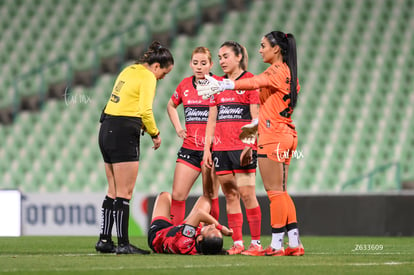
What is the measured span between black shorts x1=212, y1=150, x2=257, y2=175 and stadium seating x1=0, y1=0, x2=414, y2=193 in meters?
5.54

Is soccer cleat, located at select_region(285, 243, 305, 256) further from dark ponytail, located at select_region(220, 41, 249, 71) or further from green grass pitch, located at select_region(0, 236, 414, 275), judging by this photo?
dark ponytail, located at select_region(220, 41, 249, 71)

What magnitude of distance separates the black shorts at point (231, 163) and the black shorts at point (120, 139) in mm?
760

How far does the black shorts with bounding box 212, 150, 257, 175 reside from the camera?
7.14m

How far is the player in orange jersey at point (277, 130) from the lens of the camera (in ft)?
21.4

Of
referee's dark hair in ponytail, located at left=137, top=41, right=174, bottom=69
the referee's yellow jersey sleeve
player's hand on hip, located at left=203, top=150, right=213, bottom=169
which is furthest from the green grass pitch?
referee's dark hair in ponytail, located at left=137, top=41, right=174, bottom=69

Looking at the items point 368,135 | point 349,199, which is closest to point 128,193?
point 349,199

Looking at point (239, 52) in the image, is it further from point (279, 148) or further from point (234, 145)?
point (279, 148)

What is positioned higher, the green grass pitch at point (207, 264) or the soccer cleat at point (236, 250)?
the green grass pitch at point (207, 264)

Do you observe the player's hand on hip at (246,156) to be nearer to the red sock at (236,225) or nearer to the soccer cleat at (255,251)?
the red sock at (236,225)

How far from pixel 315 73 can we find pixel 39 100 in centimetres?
501

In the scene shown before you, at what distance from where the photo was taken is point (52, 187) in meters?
13.8
